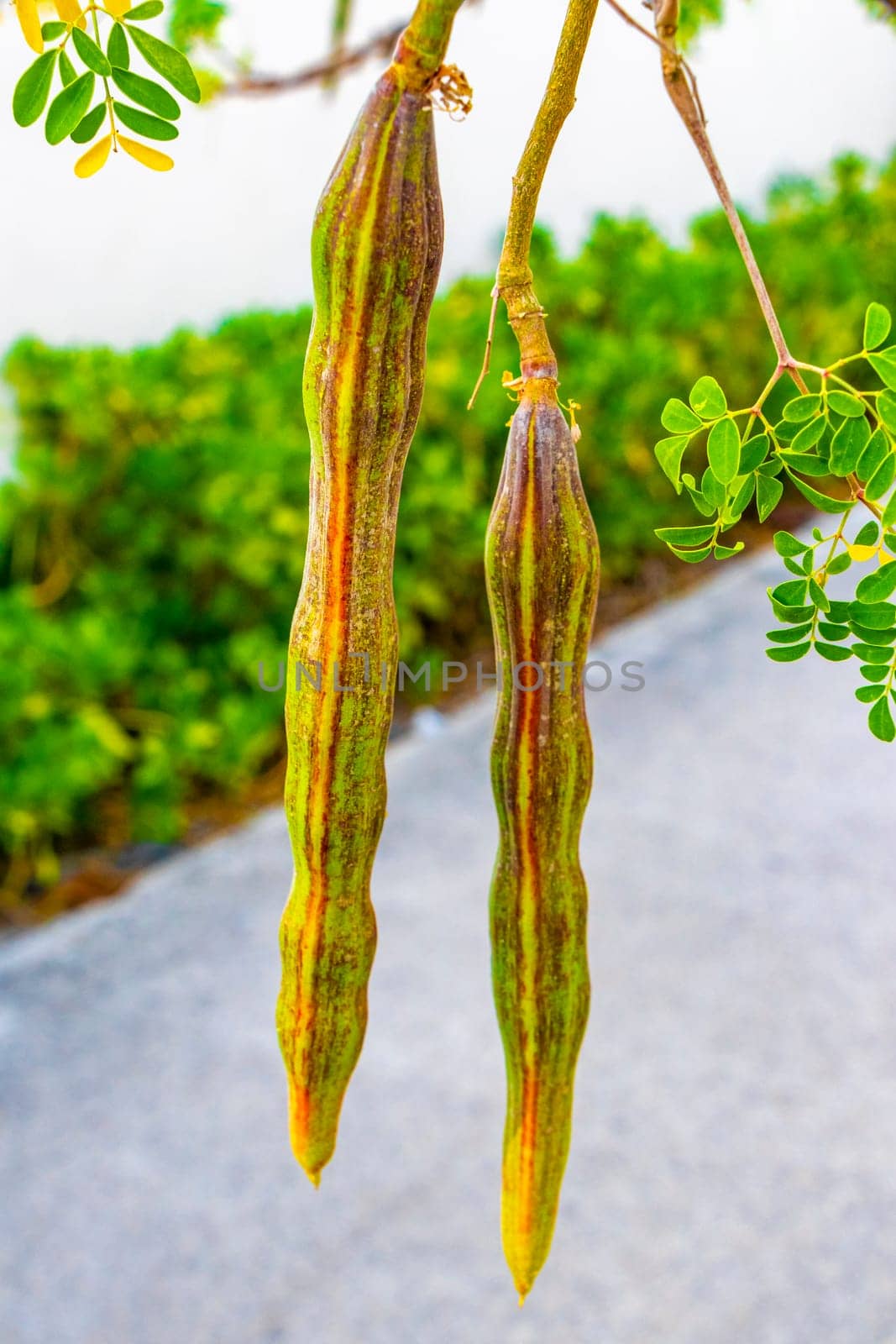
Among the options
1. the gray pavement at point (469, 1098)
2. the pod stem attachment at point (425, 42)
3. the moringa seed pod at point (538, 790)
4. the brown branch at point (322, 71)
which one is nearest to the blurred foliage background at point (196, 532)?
the gray pavement at point (469, 1098)

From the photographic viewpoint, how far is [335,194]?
1.15ft

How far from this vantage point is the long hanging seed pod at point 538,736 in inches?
16.6

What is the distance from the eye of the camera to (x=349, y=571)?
0.40 metres

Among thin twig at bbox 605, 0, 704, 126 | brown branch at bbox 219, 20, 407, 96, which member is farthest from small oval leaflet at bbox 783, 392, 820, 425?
brown branch at bbox 219, 20, 407, 96

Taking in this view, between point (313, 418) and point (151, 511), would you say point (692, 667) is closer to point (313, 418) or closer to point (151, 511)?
point (151, 511)

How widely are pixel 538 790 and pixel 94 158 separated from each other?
264 millimetres

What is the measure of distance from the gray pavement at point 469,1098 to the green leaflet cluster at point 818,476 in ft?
3.52

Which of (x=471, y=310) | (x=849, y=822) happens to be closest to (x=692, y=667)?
(x=849, y=822)

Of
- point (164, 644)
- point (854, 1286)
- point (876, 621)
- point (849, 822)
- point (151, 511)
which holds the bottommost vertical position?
point (854, 1286)

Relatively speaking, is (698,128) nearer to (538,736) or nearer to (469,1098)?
(538,736)

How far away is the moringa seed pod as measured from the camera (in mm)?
→ 435

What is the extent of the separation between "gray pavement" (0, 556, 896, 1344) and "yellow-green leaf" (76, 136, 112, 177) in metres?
1.17

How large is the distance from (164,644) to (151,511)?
224 mm

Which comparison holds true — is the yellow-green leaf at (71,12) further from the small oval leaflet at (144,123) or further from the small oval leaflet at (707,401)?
the small oval leaflet at (707,401)
